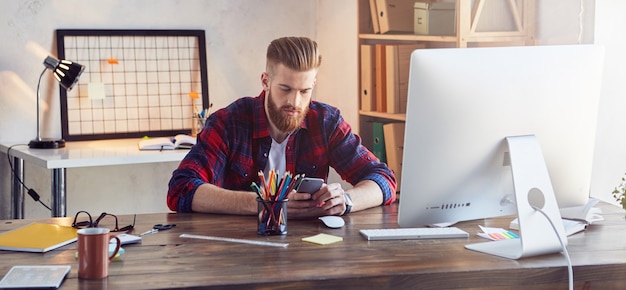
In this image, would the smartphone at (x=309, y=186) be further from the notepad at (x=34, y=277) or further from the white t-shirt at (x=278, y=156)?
the notepad at (x=34, y=277)

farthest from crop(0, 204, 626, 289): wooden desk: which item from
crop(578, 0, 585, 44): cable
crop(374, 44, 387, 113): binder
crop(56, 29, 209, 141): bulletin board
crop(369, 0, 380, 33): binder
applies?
crop(56, 29, 209, 141): bulletin board

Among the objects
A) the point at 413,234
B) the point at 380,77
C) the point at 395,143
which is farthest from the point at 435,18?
the point at 413,234

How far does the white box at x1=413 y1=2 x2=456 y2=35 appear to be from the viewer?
3221 millimetres

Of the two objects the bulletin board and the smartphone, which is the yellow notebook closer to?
the smartphone

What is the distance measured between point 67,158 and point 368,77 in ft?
4.37

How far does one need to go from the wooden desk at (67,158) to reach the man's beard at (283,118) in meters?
1.07

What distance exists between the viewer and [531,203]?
6.20ft

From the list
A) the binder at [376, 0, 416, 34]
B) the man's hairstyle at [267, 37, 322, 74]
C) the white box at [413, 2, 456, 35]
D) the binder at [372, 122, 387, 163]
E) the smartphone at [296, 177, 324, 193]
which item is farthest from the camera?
the binder at [372, 122, 387, 163]

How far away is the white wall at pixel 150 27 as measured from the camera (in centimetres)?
397

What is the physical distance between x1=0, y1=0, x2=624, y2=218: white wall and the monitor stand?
2304 mm

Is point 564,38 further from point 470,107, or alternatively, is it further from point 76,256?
point 76,256

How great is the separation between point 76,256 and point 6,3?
2.44m

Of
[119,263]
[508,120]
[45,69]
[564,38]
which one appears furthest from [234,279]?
[45,69]

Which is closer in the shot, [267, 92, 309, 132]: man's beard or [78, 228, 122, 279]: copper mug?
[78, 228, 122, 279]: copper mug
